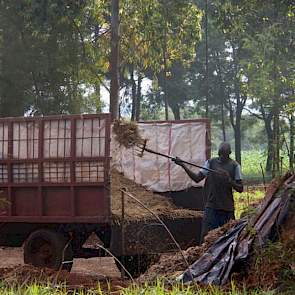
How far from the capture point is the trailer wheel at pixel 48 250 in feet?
28.5

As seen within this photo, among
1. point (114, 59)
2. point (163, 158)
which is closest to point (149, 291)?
point (163, 158)

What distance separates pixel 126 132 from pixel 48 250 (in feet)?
6.53

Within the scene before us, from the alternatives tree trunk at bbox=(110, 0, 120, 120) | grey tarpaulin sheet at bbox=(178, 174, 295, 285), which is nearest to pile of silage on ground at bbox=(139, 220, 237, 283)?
grey tarpaulin sheet at bbox=(178, 174, 295, 285)

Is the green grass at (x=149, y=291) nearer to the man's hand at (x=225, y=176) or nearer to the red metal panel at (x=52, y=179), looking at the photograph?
the red metal panel at (x=52, y=179)

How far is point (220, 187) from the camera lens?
8.86 meters

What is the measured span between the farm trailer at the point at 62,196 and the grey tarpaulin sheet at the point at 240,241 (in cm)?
184

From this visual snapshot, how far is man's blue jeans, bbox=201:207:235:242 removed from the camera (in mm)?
8742

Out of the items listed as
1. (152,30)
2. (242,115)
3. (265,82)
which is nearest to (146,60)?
(152,30)

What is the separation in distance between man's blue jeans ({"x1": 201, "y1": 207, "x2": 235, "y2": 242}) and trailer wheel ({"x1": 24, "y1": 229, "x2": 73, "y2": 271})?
1.85m

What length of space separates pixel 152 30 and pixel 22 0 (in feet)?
14.2

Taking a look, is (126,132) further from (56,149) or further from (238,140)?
(238,140)

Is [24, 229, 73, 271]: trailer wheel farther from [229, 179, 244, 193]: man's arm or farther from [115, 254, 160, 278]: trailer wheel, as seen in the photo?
[229, 179, 244, 193]: man's arm

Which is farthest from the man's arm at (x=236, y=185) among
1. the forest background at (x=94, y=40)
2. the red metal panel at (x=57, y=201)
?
the forest background at (x=94, y=40)

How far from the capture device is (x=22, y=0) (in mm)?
17203
